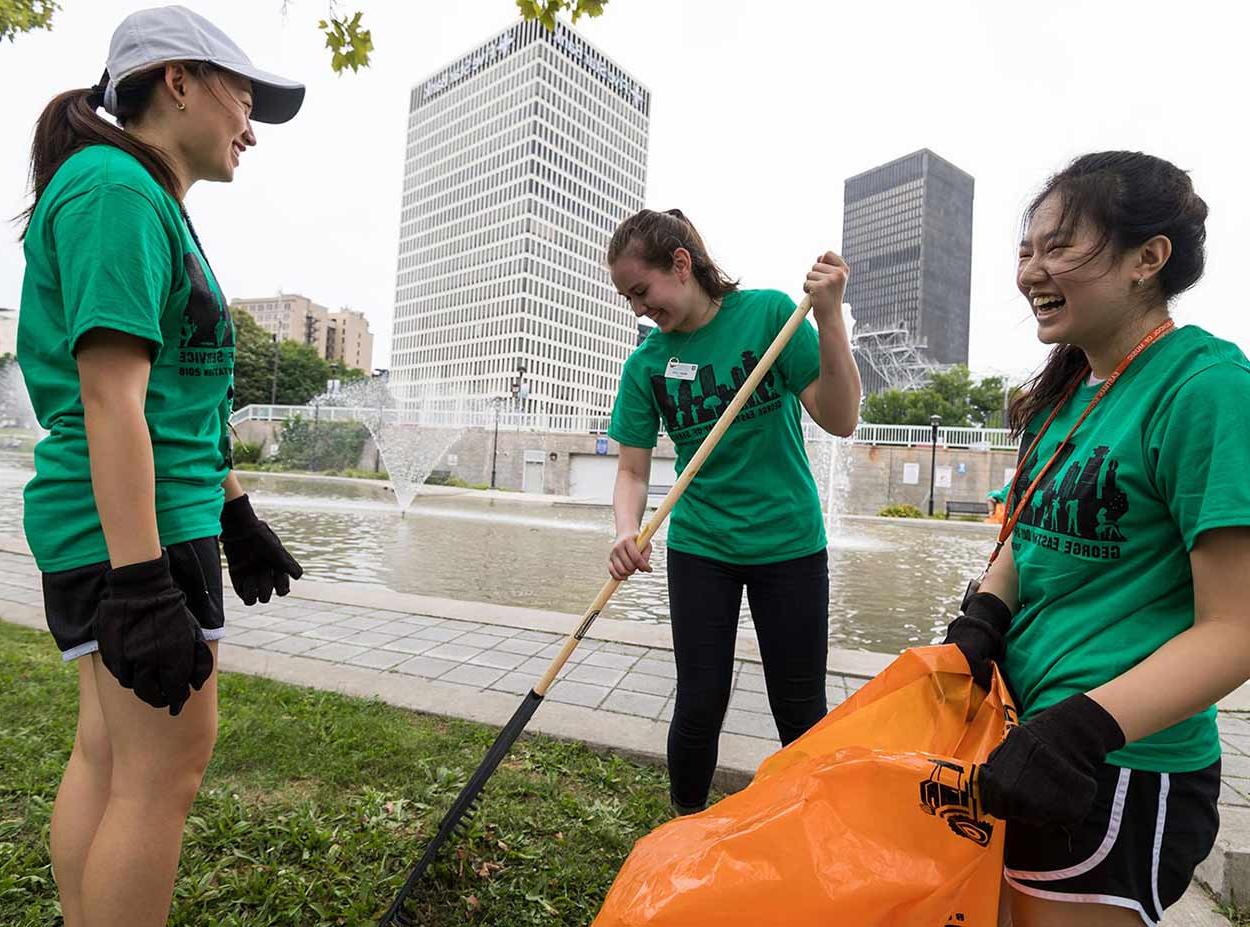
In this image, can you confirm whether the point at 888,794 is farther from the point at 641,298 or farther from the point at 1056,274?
Result: the point at 641,298

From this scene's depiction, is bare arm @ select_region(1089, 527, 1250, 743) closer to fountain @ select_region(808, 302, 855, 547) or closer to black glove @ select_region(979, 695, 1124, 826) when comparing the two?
black glove @ select_region(979, 695, 1124, 826)

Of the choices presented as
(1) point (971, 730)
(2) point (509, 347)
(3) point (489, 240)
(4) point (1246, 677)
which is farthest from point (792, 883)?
(3) point (489, 240)

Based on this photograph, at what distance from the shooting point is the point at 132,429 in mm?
1226

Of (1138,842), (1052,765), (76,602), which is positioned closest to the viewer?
(1052,765)

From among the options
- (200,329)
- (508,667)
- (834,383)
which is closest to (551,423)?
(508,667)

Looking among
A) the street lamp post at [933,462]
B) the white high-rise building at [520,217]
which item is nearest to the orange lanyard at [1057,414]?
the street lamp post at [933,462]

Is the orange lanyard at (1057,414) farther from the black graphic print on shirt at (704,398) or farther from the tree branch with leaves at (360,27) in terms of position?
the tree branch with leaves at (360,27)

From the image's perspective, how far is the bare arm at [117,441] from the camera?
121 cm

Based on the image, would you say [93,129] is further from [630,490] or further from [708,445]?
[630,490]

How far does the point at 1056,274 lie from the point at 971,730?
815 millimetres

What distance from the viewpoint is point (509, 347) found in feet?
325

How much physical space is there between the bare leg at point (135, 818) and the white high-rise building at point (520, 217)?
Answer: 94.2 m

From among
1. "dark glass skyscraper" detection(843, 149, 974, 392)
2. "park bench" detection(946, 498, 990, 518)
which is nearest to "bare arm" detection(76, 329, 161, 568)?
"park bench" detection(946, 498, 990, 518)

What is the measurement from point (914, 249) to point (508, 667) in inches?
4073
